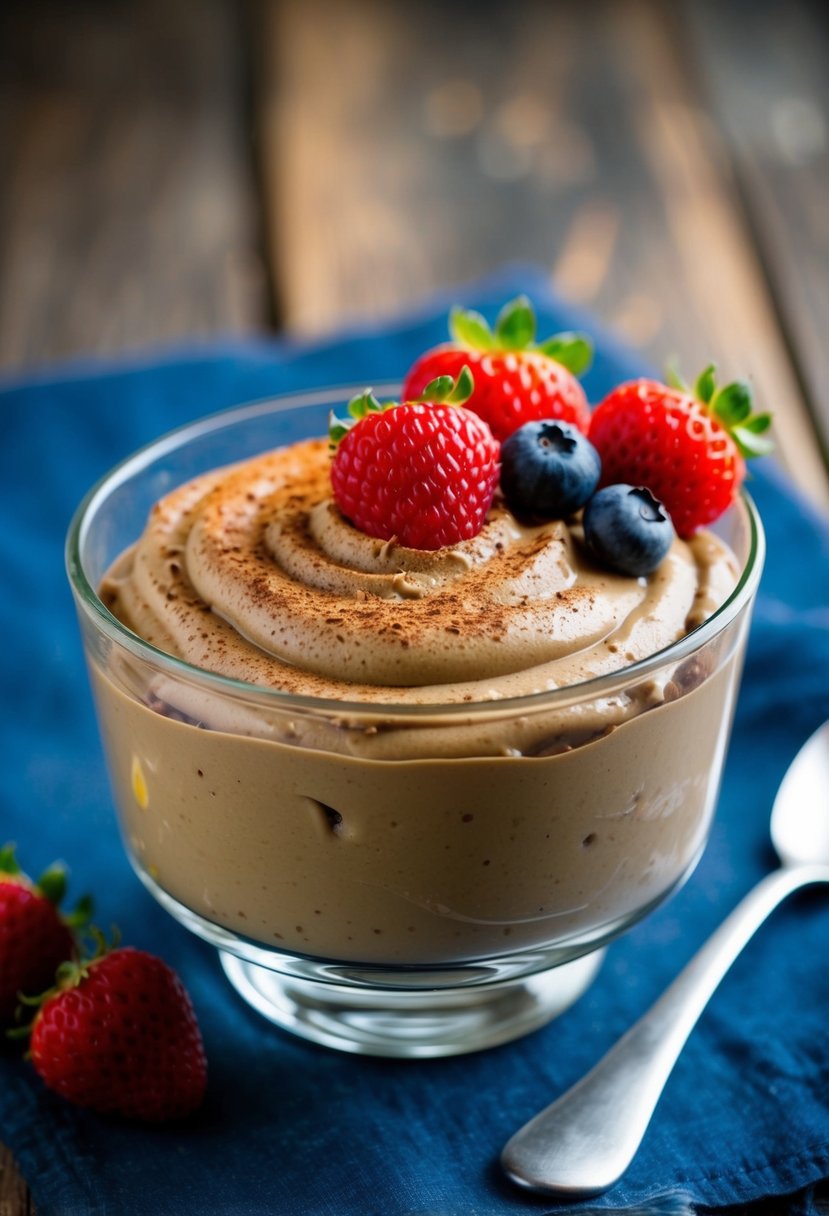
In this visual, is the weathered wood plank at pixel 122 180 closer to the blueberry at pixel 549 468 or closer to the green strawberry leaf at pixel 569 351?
the green strawberry leaf at pixel 569 351

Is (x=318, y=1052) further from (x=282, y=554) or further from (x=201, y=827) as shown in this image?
(x=282, y=554)

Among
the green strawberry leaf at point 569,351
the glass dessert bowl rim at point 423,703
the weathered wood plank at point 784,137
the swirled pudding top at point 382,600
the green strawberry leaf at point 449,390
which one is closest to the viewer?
the glass dessert bowl rim at point 423,703

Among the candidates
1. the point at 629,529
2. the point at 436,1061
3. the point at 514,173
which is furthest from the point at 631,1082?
the point at 514,173

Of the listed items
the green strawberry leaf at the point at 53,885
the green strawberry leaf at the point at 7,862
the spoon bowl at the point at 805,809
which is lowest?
the spoon bowl at the point at 805,809

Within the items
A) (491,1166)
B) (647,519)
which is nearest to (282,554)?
(647,519)

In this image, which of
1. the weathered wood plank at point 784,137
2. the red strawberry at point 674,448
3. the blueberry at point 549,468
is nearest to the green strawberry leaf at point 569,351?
the red strawberry at point 674,448

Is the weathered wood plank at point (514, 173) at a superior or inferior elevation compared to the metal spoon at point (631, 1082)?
superior

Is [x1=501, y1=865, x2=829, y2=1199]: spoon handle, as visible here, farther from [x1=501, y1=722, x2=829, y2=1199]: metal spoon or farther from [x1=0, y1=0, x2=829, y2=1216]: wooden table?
[x1=0, y1=0, x2=829, y2=1216]: wooden table
